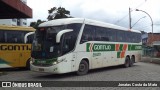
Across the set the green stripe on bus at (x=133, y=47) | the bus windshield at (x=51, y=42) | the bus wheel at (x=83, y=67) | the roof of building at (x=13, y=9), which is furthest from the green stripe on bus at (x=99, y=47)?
the roof of building at (x=13, y=9)

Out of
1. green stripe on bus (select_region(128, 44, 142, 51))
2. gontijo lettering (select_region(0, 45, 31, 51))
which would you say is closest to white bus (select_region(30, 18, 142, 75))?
green stripe on bus (select_region(128, 44, 142, 51))

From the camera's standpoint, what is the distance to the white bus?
15.9 m

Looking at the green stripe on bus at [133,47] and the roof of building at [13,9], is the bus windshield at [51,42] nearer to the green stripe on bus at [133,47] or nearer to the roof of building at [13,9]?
the roof of building at [13,9]

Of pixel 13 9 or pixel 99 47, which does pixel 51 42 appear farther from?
pixel 13 9

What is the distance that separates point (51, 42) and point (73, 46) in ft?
4.19

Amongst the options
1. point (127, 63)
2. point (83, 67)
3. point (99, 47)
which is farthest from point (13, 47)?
point (127, 63)

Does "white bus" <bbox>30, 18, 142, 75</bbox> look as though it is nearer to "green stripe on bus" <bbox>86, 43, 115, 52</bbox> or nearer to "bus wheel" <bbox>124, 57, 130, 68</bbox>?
"green stripe on bus" <bbox>86, 43, 115, 52</bbox>

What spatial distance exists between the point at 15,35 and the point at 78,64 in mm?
5361

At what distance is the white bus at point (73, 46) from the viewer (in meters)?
15.9

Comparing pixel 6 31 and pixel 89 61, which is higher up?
pixel 6 31

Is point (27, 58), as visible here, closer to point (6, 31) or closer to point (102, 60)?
point (6, 31)

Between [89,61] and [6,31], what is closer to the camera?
[89,61]

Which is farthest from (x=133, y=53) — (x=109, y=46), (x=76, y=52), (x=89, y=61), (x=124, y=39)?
(x=76, y=52)

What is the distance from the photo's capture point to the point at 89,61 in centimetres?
1852
